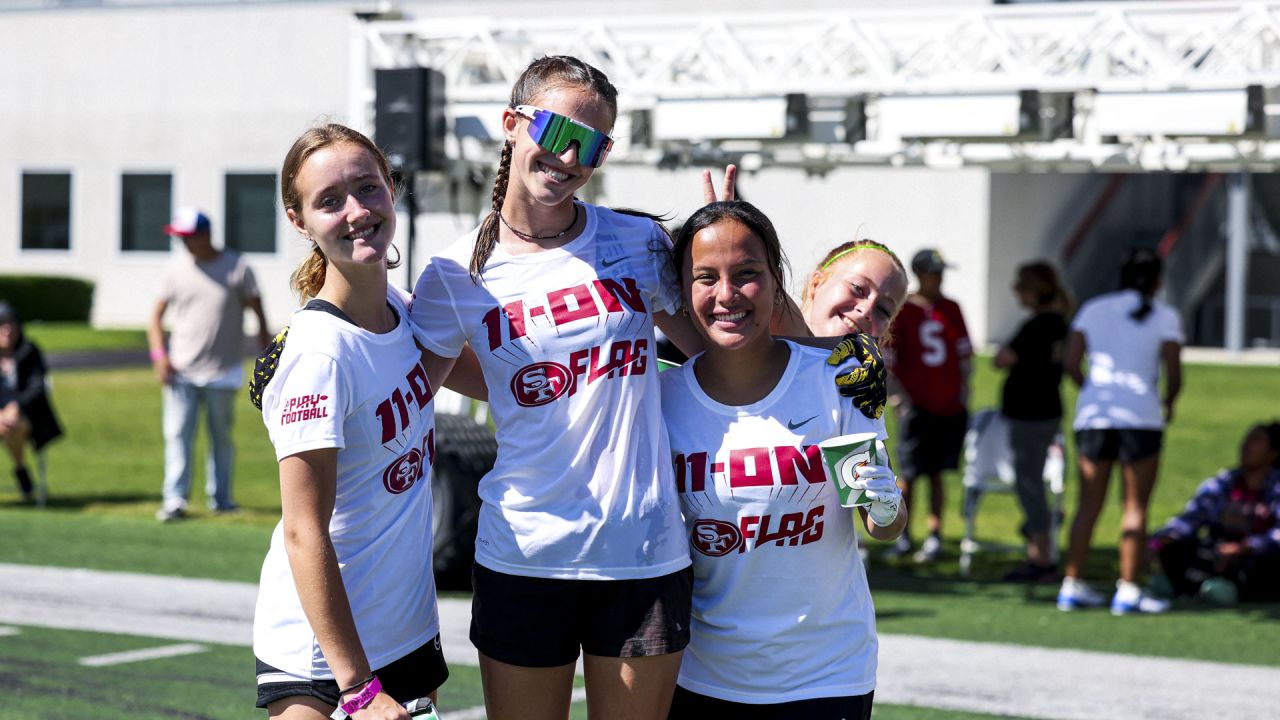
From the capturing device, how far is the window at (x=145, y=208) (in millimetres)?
32906

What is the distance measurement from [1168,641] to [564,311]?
5687 millimetres

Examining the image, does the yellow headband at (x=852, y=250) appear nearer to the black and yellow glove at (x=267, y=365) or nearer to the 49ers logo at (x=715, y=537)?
the 49ers logo at (x=715, y=537)

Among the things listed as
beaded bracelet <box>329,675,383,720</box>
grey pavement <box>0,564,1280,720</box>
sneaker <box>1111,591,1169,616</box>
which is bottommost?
grey pavement <box>0,564,1280,720</box>

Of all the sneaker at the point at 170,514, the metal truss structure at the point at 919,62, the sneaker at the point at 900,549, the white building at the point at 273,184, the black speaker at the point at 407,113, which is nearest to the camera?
the metal truss structure at the point at 919,62

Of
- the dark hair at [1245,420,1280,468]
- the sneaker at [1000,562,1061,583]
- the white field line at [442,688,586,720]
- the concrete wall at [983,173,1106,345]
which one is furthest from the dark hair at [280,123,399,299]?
the concrete wall at [983,173,1106,345]

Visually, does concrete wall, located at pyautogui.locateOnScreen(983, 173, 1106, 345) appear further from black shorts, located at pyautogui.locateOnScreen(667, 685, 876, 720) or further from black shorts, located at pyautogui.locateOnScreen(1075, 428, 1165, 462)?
black shorts, located at pyautogui.locateOnScreen(667, 685, 876, 720)

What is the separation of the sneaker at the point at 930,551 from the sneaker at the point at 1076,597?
5.46ft

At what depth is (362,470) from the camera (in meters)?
3.05

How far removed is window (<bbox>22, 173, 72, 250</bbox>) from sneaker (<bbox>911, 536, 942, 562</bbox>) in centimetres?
2705

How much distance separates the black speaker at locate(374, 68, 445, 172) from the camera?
9.84 m

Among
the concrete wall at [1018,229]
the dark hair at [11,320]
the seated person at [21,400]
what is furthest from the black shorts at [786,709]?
the concrete wall at [1018,229]

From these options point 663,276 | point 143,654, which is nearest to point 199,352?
point 143,654

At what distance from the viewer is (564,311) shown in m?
3.22

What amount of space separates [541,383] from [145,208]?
104 ft
